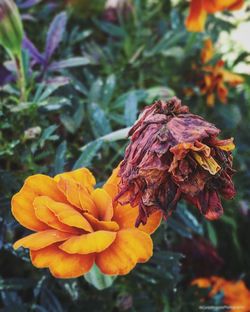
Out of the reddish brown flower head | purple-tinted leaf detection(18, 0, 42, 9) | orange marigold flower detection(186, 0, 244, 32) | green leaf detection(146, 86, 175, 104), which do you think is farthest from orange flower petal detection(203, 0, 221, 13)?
the reddish brown flower head

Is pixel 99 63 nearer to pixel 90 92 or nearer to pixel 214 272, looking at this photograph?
pixel 90 92

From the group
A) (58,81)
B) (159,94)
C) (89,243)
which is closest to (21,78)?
(58,81)

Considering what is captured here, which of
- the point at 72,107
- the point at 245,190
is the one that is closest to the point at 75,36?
the point at 72,107

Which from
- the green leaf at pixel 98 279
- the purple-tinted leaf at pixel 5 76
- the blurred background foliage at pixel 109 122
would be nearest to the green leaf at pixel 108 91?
the blurred background foliage at pixel 109 122

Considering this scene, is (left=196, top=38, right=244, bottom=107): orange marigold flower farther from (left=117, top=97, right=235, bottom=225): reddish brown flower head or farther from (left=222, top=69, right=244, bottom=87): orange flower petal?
(left=117, top=97, right=235, bottom=225): reddish brown flower head

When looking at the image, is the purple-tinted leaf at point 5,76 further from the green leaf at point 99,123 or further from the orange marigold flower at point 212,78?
the orange marigold flower at point 212,78

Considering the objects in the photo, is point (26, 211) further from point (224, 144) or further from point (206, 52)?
point (206, 52)
